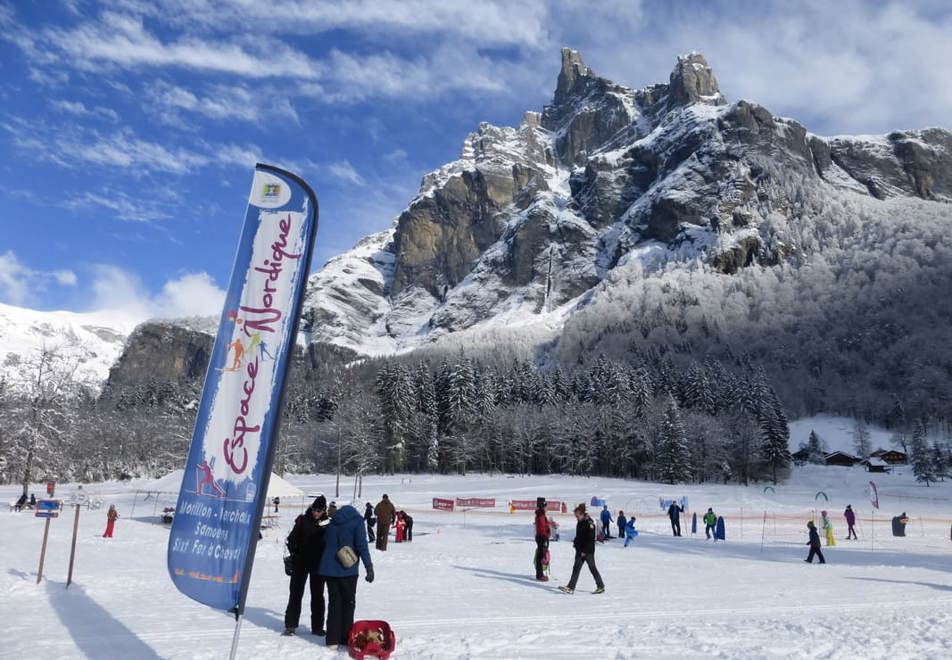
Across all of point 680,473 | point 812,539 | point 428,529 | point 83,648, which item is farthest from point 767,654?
point 680,473

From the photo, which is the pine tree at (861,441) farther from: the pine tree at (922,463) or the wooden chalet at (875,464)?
the pine tree at (922,463)

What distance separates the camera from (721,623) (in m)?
8.92

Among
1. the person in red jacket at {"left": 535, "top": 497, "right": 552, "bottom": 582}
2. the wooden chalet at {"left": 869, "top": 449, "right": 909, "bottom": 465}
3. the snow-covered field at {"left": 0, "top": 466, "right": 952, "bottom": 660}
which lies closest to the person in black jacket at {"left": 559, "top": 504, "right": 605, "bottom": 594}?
the snow-covered field at {"left": 0, "top": 466, "right": 952, "bottom": 660}

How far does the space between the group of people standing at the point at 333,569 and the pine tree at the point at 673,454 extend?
221 ft

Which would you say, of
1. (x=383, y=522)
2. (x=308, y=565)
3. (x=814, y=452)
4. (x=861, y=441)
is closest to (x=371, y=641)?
(x=308, y=565)

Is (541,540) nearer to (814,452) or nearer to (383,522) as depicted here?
(383,522)

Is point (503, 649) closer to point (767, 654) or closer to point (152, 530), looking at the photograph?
point (767, 654)

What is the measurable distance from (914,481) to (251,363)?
90.4 metres

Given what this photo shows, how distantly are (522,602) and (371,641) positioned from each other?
4664 millimetres

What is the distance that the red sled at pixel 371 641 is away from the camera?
6.53 meters

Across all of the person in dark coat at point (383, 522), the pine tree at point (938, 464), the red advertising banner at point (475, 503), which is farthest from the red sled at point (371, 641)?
the pine tree at point (938, 464)

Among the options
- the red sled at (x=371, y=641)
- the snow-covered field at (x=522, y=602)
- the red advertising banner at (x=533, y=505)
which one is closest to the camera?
the red sled at (x=371, y=641)

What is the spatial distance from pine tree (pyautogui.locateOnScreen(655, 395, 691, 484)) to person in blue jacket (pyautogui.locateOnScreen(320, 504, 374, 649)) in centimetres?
6775

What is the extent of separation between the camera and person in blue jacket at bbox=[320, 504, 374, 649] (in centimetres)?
699
